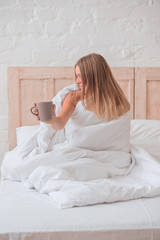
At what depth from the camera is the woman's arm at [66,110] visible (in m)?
1.50

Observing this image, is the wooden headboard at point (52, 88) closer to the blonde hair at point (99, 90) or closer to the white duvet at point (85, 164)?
the white duvet at point (85, 164)

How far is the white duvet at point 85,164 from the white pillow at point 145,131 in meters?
0.28

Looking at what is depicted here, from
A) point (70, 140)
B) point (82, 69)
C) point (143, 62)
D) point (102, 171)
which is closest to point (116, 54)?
point (143, 62)

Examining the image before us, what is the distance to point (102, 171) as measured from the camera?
1.38 m

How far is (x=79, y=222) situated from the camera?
36.5 inches

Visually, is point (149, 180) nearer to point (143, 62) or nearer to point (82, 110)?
point (82, 110)

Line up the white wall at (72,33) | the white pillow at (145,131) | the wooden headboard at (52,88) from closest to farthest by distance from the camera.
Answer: the white pillow at (145,131) → the wooden headboard at (52,88) → the white wall at (72,33)

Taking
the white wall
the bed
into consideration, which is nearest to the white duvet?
the bed

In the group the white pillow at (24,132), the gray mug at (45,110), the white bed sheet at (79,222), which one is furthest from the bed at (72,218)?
the white pillow at (24,132)

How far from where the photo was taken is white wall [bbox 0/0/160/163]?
8.21 feet

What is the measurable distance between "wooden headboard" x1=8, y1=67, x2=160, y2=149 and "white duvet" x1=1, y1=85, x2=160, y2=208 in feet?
2.18

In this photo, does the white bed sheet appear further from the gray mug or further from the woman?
the woman

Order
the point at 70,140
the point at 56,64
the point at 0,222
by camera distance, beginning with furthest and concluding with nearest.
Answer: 1. the point at 56,64
2. the point at 70,140
3. the point at 0,222

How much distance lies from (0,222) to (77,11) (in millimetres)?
2051
